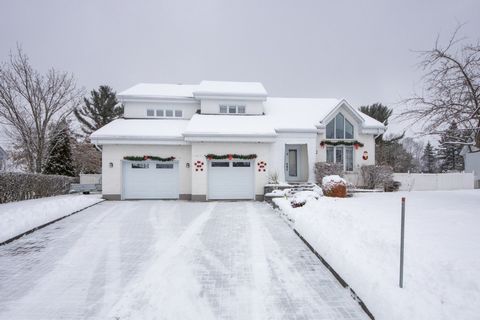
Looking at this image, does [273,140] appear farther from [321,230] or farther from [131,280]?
[131,280]

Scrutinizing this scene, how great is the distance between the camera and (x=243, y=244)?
6539 millimetres

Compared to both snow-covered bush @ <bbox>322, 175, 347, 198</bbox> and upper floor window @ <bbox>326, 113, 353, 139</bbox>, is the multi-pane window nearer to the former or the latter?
upper floor window @ <bbox>326, 113, 353, 139</bbox>

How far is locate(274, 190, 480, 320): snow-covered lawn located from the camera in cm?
312

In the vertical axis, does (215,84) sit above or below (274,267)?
above

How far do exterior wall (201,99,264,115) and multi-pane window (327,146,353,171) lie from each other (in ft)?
17.9

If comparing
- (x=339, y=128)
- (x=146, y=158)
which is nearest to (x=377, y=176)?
(x=339, y=128)

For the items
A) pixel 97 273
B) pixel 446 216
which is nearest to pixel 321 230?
Answer: pixel 446 216

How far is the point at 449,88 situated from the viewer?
9.83 m

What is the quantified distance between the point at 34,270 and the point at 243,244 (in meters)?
4.49

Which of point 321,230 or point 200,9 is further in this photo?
point 200,9

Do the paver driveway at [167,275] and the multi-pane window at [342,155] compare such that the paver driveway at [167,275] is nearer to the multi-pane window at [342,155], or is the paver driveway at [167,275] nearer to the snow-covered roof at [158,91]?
the multi-pane window at [342,155]

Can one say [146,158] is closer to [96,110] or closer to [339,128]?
[339,128]

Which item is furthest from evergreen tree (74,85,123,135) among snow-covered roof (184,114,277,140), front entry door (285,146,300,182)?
front entry door (285,146,300,182)

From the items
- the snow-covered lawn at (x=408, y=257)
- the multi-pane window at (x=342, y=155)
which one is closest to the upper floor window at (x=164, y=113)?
the multi-pane window at (x=342, y=155)
